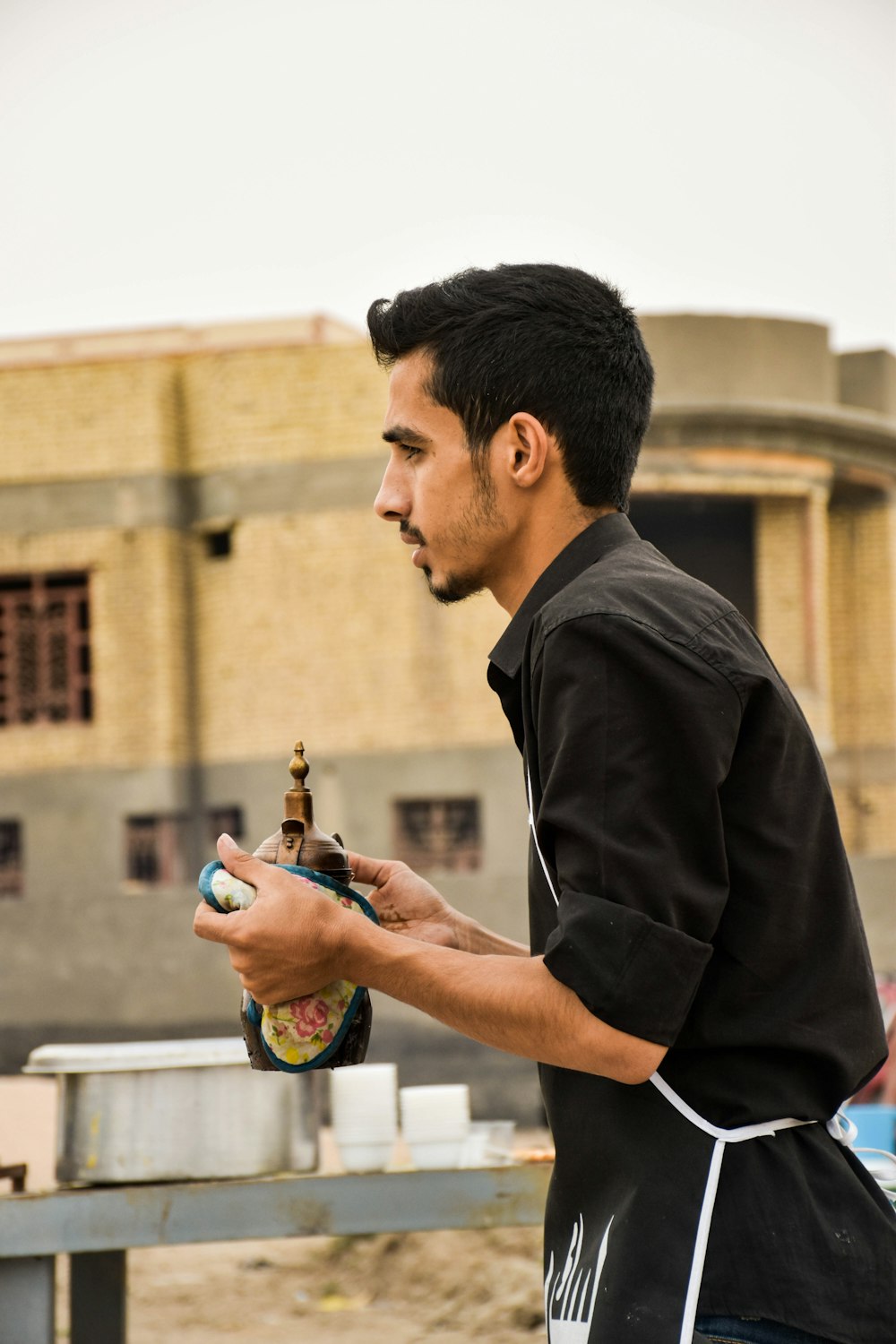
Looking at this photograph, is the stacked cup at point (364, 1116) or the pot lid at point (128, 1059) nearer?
the pot lid at point (128, 1059)

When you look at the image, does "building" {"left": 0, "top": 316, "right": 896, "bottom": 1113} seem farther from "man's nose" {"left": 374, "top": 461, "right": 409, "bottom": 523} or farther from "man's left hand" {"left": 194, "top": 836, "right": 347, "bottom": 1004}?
"man's left hand" {"left": 194, "top": 836, "right": 347, "bottom": 1004}

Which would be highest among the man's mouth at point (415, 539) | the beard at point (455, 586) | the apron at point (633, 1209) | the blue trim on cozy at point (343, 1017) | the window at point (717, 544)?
the window at point (717, 544)

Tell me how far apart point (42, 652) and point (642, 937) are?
45.5ft

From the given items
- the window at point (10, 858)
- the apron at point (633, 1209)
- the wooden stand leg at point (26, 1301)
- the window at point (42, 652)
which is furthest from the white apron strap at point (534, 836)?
the window at point (10, 858)

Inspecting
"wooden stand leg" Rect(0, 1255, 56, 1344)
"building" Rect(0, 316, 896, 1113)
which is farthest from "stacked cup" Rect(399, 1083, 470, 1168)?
"building" Rect(0, 316, 896, 1113)

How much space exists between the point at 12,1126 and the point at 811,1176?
28.7ft

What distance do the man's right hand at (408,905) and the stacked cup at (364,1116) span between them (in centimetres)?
185

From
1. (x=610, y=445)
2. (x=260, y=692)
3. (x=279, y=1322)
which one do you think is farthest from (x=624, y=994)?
(x=260, y=692)

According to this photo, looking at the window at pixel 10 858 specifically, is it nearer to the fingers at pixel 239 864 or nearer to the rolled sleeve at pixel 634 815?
the fingers at pixel 239 864

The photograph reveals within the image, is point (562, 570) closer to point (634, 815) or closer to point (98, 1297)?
point (634, 815)

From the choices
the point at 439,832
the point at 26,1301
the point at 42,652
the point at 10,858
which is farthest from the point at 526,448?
the point at 10,858

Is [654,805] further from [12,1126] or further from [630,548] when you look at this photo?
[12,1126]

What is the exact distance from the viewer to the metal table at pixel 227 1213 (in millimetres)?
3498

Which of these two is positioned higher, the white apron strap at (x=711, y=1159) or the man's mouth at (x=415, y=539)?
the man's mouth at (x=415, y=539)
